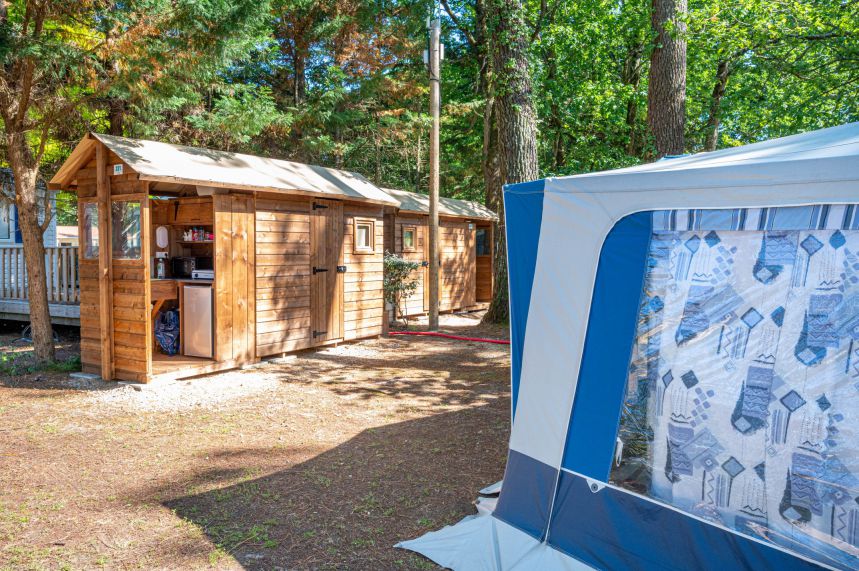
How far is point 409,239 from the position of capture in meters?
12.7

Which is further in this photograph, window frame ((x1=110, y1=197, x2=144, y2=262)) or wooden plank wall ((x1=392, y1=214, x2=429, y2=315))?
wooden plank wall ((x1=392, y1=214, x2=429, y2=315))

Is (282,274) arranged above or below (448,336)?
above

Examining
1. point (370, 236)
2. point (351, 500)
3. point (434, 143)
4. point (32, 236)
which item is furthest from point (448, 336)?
point (351, 500)

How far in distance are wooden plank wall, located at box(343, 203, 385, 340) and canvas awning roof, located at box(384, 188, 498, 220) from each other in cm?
194

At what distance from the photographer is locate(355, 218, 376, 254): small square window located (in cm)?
934

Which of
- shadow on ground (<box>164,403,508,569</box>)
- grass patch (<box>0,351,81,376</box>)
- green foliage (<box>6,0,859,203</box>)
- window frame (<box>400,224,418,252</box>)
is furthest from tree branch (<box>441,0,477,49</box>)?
shadow on ground (<box>164,403,508,569</box>)

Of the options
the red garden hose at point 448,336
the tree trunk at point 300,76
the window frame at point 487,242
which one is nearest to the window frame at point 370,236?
the red garden hose at point 448,336

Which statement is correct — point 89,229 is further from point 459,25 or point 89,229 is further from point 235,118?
point 459,25

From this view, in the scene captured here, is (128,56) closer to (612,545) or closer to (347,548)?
(347,548)

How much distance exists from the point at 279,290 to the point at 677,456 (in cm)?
610

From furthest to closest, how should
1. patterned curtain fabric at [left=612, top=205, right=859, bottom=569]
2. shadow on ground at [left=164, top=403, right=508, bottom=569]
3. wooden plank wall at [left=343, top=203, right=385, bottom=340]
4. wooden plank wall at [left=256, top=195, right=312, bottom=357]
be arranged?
wooden plank wall at [left=343, top=203, right=385, bottom=340], wooden plank wall at [left=256, top=195, right=312, bottom=357], shadow on ground at [left=164, top=403, right=508, bottom=569], patterned curtain fabric at [left=612, top=205, right=859, bottom=569]

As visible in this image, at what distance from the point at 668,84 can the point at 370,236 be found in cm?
498

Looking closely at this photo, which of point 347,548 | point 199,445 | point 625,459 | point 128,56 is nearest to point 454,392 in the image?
point 199,445

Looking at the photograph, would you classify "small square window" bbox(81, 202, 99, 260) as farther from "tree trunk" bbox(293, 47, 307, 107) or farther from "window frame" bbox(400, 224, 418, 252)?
A: "tree trunk" bbox(293, 47, 307, 107)
